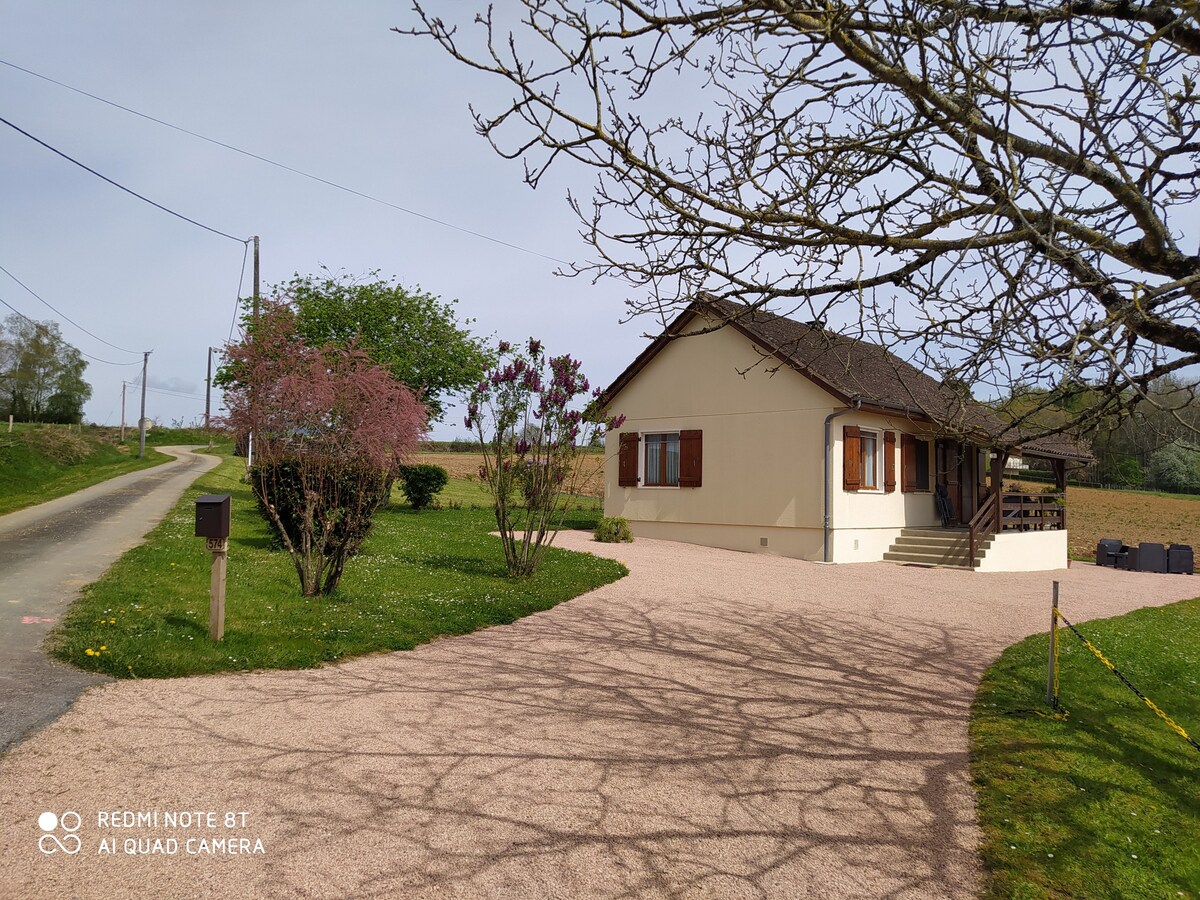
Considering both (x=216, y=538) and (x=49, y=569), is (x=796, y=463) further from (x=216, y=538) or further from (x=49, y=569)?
(x=49, y=569)

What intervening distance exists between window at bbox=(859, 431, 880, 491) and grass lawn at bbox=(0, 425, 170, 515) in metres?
19.8

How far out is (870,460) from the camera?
1752 centimetres

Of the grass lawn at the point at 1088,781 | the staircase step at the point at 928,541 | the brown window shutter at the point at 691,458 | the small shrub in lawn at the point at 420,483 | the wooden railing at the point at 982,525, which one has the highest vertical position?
the brown window shutter at the point at 691,458

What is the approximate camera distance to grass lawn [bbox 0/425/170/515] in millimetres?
24330

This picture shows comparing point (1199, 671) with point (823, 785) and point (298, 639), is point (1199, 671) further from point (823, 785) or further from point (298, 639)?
point (298, 639)

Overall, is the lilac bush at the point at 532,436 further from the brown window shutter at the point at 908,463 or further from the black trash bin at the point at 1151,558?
the black trash bin at the point at 1151,558

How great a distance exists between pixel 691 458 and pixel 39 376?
49199mm

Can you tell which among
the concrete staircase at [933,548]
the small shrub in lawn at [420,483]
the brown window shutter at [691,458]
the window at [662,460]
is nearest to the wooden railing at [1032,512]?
the concrete staircase at [933,548]

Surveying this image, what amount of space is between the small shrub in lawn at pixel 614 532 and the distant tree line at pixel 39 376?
1701 inches

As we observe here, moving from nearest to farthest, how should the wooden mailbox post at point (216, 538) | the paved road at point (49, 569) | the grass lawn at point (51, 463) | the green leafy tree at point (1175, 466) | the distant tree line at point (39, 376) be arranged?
1. the paved road at point (49, 569)
2. the wooden mailbox post at point (216, 538)
3. the green leafy tree at point (1175, 466)
4. the grass lawn at point (51, 463)
5. the distant tree line at point (39, 376)

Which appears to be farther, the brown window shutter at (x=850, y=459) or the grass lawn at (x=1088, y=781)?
the brown window shutter at (x=850, y=459)

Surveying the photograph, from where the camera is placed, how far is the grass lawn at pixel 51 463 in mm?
24330

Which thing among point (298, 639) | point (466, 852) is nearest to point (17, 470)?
point (298, 639)

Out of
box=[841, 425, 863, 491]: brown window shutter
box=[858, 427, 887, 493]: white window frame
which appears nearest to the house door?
box=[858, 427, 887, 493]: white window frame
